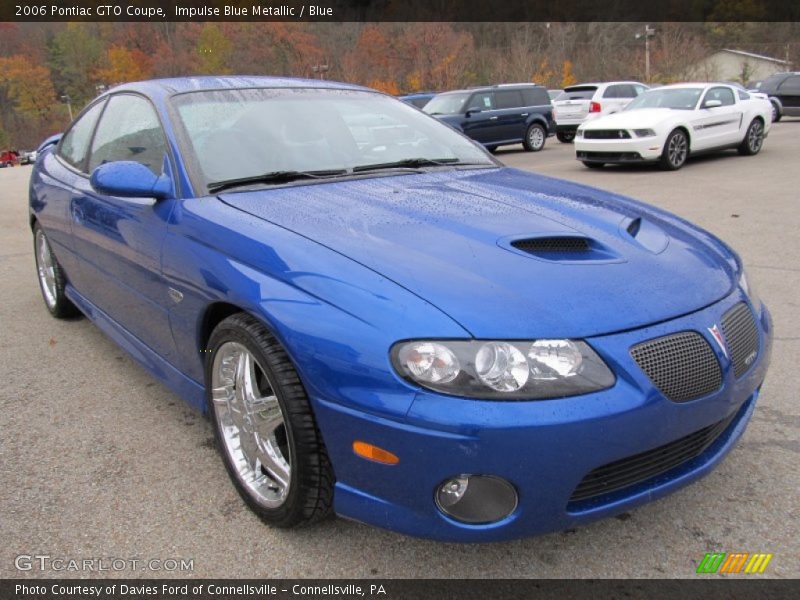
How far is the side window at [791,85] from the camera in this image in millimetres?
23109

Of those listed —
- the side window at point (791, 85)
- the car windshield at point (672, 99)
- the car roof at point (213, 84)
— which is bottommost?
the car roof at point (213, 84)

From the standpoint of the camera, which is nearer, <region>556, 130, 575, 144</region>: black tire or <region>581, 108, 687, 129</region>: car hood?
<region>581, 108, 687, 129</region>: car hood

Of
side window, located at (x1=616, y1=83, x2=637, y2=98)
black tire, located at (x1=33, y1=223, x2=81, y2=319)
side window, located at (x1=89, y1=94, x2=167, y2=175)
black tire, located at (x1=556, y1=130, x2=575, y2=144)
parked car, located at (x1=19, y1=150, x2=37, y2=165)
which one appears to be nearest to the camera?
side window, located at (x1=89, y1=94, x2=167, y2=175)

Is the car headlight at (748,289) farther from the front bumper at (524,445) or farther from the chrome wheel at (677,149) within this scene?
the chrome wheel at (677,149)

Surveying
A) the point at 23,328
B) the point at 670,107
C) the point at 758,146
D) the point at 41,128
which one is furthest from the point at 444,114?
the point at 41,128

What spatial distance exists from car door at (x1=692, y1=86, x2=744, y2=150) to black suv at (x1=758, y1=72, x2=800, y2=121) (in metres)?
12.3

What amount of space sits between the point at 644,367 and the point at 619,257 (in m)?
0.48

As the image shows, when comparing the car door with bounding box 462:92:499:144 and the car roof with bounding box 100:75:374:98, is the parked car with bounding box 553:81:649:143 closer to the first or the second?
the car door with bounding box 462:92:499:144

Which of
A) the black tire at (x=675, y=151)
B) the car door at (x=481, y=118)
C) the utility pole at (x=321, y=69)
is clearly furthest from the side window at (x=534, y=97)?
the utility pole at (x=321, y=69)

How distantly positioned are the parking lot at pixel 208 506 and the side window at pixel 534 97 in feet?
47.1

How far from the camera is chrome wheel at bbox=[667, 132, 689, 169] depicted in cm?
1159

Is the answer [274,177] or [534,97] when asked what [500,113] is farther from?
[274,177]

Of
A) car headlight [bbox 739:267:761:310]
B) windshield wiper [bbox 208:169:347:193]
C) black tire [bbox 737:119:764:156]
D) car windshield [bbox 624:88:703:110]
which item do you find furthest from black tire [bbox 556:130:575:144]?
car headlight [bbox 739:267:761:310]

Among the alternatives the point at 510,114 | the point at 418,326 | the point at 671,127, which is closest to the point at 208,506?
the point at 418,326
